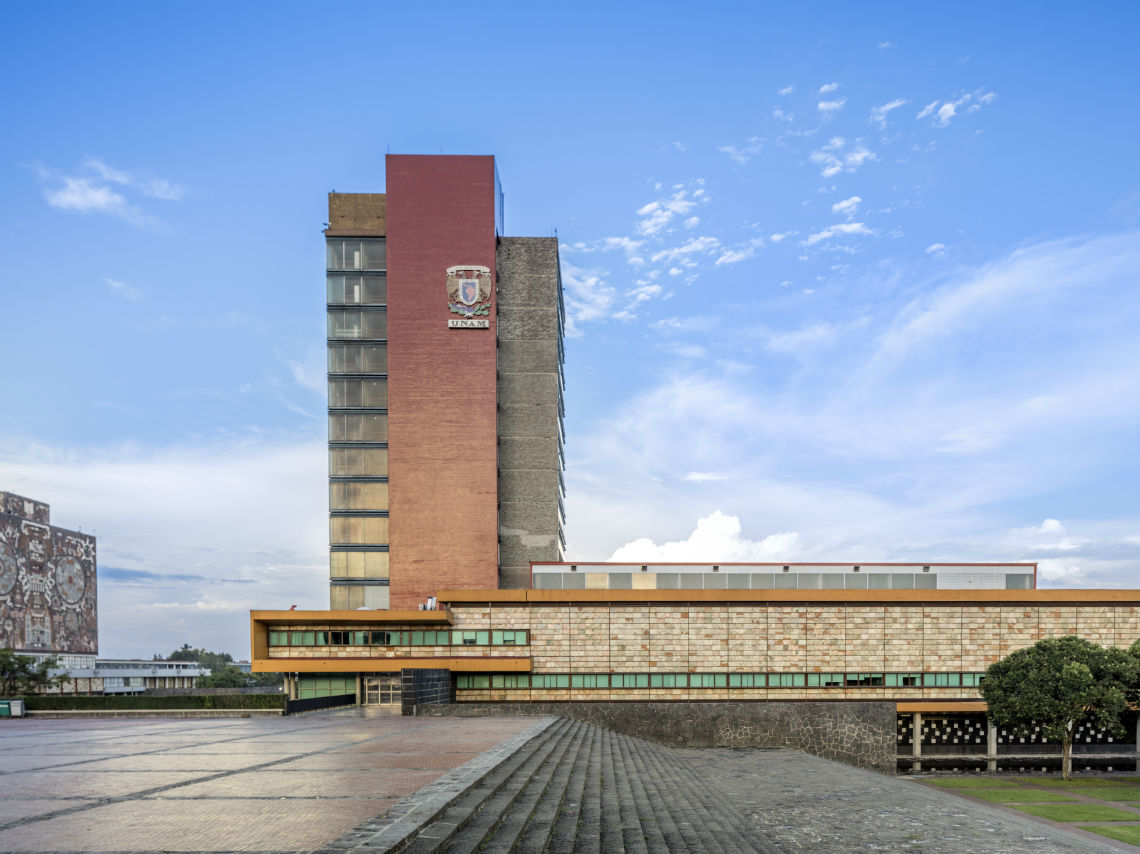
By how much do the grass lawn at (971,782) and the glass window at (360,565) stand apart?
45.5m

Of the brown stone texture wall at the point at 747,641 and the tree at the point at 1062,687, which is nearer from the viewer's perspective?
the tree at the point at 1062,687

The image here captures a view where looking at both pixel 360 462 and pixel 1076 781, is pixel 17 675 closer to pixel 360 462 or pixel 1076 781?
pixel 360 462

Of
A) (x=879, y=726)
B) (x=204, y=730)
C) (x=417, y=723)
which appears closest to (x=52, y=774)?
(x=204, y=730)

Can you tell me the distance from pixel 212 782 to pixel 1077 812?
40414 mm

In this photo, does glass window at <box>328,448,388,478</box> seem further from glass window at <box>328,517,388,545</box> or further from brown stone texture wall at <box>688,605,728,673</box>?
brown stone texture wall at <box>688,605,728,673</box>

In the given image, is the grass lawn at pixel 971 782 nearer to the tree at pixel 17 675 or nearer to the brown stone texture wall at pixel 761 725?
the brown stone texture wall at pixel 761 725

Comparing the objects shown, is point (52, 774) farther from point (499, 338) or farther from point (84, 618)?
point (84, 618)

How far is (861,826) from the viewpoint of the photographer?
23.6m

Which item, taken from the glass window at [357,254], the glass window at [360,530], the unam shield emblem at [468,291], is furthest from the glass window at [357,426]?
the glass window at [357,254]

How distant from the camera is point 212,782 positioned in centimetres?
1608

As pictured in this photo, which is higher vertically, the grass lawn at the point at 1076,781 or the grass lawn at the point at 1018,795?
the grass lawn at the point at 1018,795

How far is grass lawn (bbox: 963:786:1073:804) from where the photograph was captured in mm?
42719

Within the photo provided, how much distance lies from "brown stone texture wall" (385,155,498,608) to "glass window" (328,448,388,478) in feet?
7.20

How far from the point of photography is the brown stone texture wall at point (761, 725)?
43281mm
